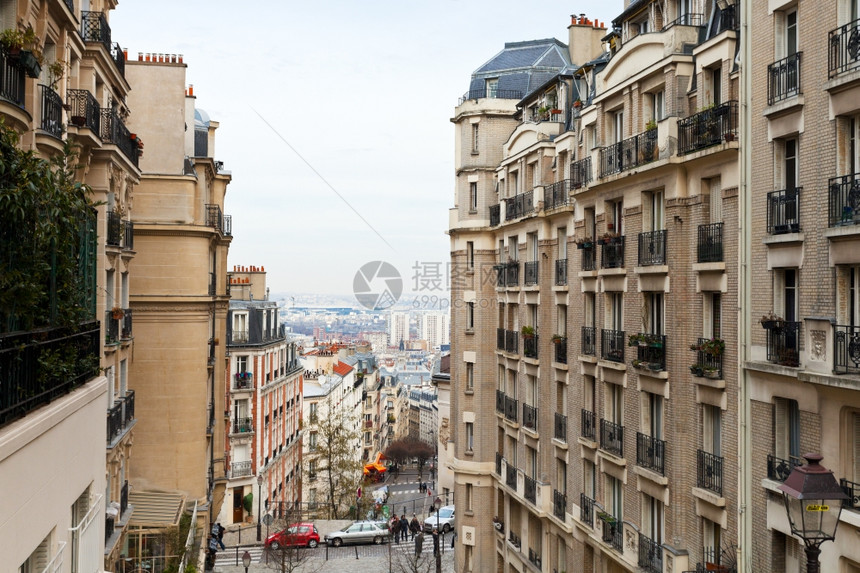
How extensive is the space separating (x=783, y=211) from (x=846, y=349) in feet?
10.6

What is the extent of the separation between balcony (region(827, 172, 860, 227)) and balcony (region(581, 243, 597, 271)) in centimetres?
1102

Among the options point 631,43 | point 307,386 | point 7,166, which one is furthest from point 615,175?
point 307,386

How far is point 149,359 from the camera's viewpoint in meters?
31.6

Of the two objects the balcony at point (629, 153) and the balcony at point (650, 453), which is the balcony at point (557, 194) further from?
the balcony at point (650, 453)

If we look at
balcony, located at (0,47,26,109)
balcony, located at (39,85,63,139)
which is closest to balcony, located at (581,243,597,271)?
balcony, located at (39,85,63,139)

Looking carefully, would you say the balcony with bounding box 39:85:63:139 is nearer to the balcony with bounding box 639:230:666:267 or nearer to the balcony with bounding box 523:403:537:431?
the balcony with bounding box 639:230:666:267

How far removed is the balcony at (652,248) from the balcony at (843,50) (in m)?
6.86

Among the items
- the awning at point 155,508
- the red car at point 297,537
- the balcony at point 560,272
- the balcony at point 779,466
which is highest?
the balcony at point 560,272

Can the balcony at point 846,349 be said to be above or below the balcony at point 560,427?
above

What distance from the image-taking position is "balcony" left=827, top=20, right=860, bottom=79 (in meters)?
14.4

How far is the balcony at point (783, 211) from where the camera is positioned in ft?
53.0

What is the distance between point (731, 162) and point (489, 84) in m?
20.4

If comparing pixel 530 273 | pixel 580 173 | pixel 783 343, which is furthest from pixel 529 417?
pixel 783 343

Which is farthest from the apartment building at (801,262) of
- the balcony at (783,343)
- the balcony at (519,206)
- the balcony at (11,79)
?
the balcony at (519,206)
